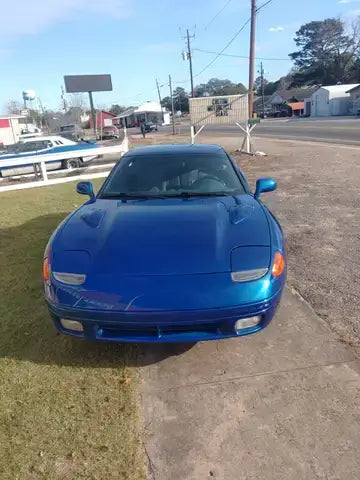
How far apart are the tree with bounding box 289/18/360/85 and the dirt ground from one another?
8624 centimetres

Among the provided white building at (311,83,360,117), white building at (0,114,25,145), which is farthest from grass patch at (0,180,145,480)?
white building at (311,83,360,117)

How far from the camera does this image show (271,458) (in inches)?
81.9

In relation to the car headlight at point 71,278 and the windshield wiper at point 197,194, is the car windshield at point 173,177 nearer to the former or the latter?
the windshield wiper at point 197,194

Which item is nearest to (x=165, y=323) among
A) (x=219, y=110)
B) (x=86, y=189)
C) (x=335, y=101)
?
(x=86, y=189)

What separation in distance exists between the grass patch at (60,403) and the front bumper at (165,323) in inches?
13.6

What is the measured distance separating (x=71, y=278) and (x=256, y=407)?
1.45 meters

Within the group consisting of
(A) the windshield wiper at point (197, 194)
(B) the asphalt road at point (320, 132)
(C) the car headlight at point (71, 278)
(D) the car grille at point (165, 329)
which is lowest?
(B) the asphalt road at point (320, 132)

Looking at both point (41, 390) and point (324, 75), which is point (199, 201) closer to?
point (41, 390)

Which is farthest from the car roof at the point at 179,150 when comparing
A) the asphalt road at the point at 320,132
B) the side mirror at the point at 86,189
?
the asphalt road at the point at 320,132

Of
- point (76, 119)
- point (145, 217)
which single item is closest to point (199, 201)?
point (145, 217)

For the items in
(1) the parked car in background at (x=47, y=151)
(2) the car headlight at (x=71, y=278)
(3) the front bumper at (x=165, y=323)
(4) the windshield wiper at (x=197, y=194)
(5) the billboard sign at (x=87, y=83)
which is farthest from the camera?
(5) the billboard sign at (x=87, y=83)

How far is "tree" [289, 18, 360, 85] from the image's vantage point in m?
88.7

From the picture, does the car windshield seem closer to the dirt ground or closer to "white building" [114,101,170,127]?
the dirt ground

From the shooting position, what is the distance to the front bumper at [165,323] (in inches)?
98.0
